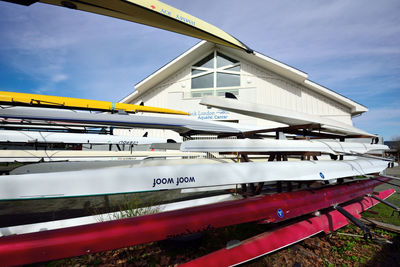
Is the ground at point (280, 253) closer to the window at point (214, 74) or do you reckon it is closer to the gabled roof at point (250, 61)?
the gabled roof at point (250, 61)

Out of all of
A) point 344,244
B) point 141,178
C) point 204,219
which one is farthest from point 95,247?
point 344,244

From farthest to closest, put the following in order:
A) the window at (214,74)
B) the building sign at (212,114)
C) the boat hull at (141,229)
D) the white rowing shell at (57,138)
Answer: the window at (214,74) → the building sign at (212,114) → the white rowing shell at (57,138) → the boat hull at (141,229)

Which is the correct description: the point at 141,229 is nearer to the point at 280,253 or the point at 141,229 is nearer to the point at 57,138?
the point at 280,253

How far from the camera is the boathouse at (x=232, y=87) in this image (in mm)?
11352

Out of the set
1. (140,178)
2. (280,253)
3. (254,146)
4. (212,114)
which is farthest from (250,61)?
(140,178)

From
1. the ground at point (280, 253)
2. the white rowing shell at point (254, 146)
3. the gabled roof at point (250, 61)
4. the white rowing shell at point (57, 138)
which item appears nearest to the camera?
the white rowing shell at point (254, 146)

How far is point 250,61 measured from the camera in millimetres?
12656

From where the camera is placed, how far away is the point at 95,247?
1513 millimetres

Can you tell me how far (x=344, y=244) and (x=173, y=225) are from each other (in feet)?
9.50

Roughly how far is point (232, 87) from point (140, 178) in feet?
39.4

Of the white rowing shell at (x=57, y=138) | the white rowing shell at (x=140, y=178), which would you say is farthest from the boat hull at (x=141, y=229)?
the white rowing shell at (x=57, y=138)

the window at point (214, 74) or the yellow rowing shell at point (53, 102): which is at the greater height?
the window at point (214, 74)

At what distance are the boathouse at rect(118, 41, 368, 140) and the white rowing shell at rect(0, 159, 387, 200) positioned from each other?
9.49 m

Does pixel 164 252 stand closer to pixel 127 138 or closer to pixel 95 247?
pixel 95 247
